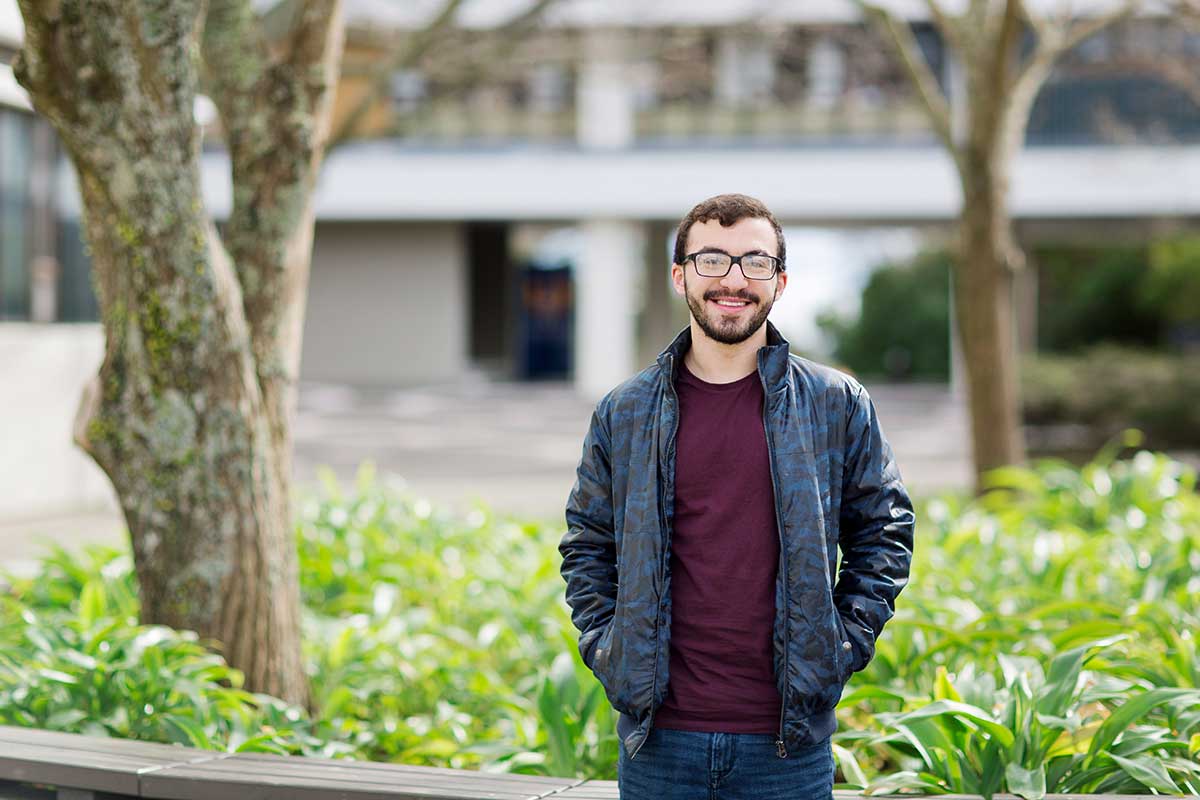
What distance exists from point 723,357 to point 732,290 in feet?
0.49

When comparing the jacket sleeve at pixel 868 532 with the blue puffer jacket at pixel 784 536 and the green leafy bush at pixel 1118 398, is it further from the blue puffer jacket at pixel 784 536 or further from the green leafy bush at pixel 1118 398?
the green leafy bush at pixel 1118 398

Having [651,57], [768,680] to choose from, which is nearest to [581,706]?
[768,680]

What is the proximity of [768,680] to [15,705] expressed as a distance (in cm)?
293

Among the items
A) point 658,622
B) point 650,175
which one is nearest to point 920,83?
point 658,622

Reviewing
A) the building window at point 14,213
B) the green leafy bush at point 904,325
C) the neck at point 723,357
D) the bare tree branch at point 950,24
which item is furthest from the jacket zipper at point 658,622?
the green leafy bush at point 904,325

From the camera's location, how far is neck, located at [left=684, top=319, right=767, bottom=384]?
2.88 metres

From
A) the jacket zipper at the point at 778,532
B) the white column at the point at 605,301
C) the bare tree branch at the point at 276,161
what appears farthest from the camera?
the white column at the point at 605,301

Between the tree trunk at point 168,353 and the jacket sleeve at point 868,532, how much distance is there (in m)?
2.68

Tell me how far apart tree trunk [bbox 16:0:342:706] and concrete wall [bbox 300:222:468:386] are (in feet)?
96.9

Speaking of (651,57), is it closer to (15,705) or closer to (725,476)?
(15,705)

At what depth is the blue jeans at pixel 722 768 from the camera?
107 inches

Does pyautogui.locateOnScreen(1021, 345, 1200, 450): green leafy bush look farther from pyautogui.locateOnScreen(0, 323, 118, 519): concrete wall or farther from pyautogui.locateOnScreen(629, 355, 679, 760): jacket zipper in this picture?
pyautogui.locateOnScreen(629, 355, 679, 760): jacket zipper

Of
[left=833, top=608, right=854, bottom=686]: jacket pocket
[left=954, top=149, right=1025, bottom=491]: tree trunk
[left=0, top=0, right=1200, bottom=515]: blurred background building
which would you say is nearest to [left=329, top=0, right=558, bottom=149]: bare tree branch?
[left=954, top=149, right=1025, bottom=491]: tree trunk

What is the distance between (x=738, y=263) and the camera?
2.82 metres
